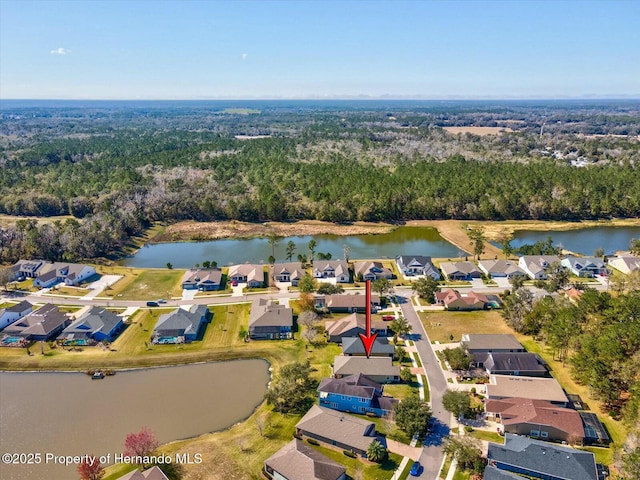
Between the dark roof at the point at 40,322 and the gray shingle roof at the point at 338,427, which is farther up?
the dark roof at the point at 40,322

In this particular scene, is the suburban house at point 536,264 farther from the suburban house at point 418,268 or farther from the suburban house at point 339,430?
the suburban house at point 339,430

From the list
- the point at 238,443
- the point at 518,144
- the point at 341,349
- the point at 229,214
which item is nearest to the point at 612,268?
the point at 341,349

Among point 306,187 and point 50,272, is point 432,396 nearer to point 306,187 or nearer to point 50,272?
point 50,272

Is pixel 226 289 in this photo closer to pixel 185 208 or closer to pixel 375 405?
pixel 375 405

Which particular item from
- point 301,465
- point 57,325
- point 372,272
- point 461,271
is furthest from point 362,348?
point 57,325

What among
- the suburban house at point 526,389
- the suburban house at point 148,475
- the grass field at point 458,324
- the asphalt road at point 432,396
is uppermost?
the suburban house at point 148,475

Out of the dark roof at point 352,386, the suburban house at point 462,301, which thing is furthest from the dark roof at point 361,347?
the suburban house at point 462,301

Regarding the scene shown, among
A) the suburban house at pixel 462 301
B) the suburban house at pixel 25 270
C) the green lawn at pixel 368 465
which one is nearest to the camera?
the green lawn at pixel 368 465

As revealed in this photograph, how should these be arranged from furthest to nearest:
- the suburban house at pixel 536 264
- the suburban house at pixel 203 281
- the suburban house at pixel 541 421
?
the suburban house at pixel 536 264, the suburban house at pixel 203 281, the suburban house at pixel 541 421
